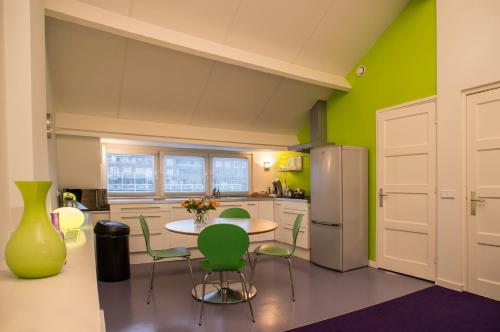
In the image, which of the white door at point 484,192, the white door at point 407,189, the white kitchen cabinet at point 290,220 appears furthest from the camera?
the white kitchen cabinet at point 290,220

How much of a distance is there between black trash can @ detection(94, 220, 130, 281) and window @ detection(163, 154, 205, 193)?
170cm

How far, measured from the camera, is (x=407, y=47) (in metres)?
4.06

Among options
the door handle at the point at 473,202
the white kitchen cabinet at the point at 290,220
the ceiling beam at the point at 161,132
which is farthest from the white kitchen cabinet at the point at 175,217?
the door handle at the point at 473,202

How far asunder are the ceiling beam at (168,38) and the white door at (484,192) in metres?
1.98

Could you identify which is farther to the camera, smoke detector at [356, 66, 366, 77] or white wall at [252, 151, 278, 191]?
white wall at [252, 151, 278, 191]

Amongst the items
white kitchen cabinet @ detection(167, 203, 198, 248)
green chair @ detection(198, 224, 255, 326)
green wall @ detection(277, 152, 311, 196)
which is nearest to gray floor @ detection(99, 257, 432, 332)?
green chair @ detection(198, 224, 255, 326)

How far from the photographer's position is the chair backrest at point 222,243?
2.62 metres

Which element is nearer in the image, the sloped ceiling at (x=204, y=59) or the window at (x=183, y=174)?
the sloped ceiling at (x=204, y=59)

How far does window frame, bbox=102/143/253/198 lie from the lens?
5.07 meters

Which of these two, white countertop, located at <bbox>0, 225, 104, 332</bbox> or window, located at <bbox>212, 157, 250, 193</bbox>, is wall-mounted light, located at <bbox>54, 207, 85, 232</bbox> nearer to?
white countertop, located at <bbox>0, 225, 104, 332</bbox>

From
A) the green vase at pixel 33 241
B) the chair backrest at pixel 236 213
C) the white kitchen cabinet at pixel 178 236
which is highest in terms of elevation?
the green vase at pixel 33 241

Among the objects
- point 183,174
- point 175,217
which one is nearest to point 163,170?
point 183,174

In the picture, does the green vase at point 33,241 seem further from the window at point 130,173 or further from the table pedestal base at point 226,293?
the window at point 130,173

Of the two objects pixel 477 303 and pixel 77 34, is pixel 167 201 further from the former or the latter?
pixel 477 303
